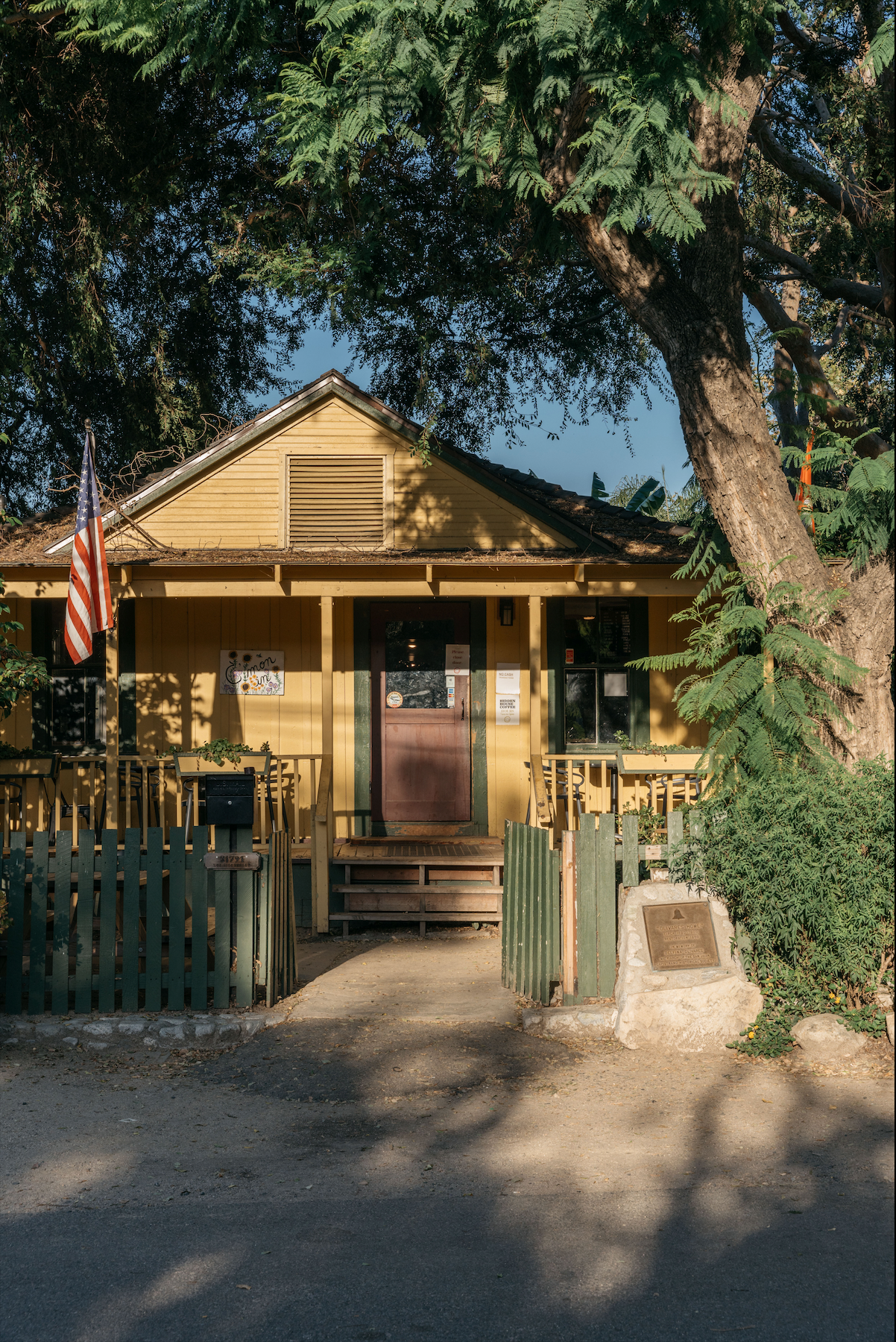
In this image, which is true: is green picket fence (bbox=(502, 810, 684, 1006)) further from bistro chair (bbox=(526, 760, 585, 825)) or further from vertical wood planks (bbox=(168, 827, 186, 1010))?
bistro chair (bbox=(526, 760, 585, 825))

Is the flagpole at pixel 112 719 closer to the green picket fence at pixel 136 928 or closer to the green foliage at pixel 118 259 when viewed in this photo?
the green foliage at pixel 118 259

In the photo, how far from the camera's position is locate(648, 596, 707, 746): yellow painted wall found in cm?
1191

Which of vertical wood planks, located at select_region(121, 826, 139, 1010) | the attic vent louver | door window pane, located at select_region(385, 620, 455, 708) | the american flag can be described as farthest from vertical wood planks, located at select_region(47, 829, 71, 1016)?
the attic vent louver

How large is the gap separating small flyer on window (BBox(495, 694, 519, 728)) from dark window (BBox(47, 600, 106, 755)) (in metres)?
4.36

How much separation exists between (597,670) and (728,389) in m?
4.77

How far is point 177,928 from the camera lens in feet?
22.9

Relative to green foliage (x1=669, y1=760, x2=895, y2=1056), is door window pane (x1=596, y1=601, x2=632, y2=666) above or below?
above

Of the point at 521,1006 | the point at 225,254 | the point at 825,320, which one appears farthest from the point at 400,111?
the point at 825,320

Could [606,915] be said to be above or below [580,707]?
below

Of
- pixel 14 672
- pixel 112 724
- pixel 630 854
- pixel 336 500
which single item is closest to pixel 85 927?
pixel 14 672

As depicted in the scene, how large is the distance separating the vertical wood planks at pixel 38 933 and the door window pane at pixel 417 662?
537 centimetres

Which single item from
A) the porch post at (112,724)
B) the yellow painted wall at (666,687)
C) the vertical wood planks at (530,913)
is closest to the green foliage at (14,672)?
the porch post at (112,724)

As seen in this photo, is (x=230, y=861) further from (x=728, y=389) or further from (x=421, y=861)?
(x=728, y=389)

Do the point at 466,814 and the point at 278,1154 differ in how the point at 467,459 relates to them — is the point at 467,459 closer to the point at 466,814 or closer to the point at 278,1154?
the point at 466,814
